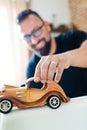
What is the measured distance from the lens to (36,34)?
1.78 m

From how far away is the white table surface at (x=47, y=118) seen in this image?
433mm

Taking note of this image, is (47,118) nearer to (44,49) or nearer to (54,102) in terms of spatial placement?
(54,102)

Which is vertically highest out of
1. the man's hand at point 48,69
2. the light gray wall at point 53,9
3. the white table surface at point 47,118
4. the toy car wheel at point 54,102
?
the light gray wall at point 53,9

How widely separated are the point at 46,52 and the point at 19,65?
0.50 metres

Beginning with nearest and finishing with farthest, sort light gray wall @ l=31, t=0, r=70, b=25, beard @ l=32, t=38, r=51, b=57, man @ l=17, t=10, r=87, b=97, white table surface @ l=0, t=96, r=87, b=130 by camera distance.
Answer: white table surface @ l=0, t=96, r=87, b=130 → man @ l=17, t=10, r=87, b=97 → beard @ l=32, t=38, r=51, b=57 → light gray wall @ l=31, t=0, r=70, b=25

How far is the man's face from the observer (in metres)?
1.76

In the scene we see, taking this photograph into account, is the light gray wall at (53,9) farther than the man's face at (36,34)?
Yes

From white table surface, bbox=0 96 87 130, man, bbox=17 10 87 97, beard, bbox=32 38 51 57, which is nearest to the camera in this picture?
white table surface, bbox=0 96 87 130

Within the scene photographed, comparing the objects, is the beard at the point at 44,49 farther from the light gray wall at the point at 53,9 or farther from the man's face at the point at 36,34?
the light gray wall at the point at 53,9

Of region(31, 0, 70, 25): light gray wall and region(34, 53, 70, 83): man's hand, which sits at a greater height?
region(31, 0, 70, 25): light gray wall

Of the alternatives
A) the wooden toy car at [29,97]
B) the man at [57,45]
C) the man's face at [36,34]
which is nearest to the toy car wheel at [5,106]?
the wooden toy car at [29,97]

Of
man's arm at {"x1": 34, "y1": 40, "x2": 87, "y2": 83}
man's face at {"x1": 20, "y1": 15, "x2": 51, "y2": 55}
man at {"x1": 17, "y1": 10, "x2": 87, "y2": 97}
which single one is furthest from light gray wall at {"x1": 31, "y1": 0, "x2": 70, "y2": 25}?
man's arm at {"x1": 34, "y1": 40, "x2": 87, "y2": 83}

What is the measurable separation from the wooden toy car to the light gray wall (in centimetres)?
179

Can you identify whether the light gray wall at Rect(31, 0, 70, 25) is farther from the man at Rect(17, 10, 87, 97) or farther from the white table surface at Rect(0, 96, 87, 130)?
the white table surface at Rect(0, 96, 87, 130)
